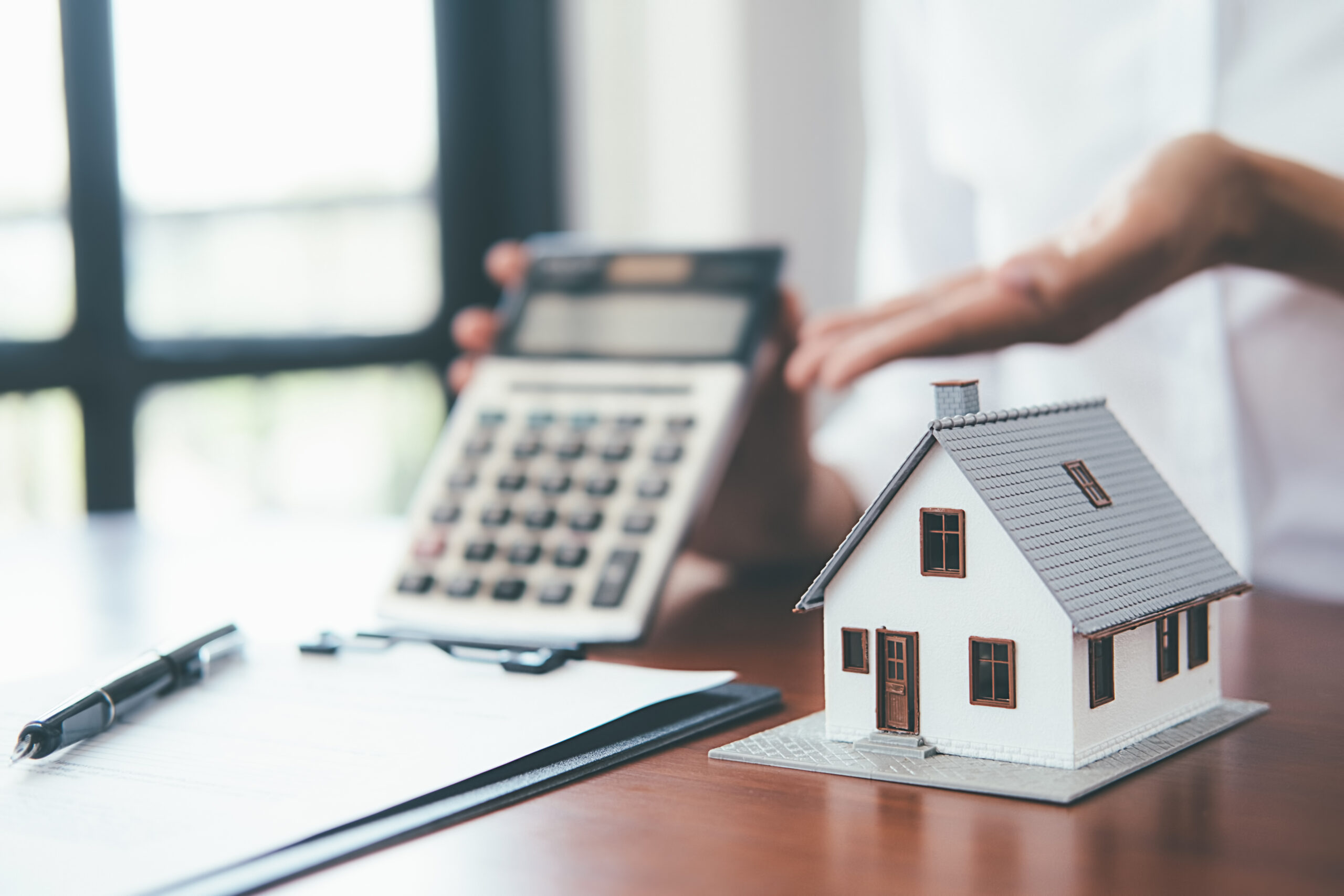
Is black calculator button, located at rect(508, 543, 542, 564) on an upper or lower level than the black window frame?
lower

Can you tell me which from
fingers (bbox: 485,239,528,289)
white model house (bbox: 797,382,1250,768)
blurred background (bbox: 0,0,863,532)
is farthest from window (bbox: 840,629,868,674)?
blurred background (bbox: 0,0,863,532)

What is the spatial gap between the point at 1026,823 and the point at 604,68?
1.52 m

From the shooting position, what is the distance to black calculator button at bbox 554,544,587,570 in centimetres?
58

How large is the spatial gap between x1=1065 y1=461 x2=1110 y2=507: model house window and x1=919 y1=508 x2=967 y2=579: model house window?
Result: 49 millimetres

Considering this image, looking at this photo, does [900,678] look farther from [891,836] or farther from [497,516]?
[497,516]

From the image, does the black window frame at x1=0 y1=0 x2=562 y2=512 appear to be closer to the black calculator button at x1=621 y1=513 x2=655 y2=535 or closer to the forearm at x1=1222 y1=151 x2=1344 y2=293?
the black calculator button at x1=621 y1=513 x2=655 y2=535

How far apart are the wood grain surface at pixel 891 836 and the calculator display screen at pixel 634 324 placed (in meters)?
0.30

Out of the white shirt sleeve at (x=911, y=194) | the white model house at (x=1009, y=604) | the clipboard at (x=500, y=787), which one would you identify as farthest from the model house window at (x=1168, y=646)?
the white shirt sleeve at (x=911, y=194)

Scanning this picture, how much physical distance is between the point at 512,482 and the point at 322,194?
1275 millimetres

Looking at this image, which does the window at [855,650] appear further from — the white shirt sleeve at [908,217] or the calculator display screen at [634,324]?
the white shirt sleeve at [908,217]

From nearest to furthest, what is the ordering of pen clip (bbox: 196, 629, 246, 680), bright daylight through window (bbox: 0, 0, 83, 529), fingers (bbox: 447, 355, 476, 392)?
pen clip (bbox: 196, 629, 246, 680) → fingers (bbox: 447, 355, 476, 392) → bright daylight through window (bbox: 0, 0, 83, 529)

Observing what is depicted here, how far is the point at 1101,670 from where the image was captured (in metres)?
0.35

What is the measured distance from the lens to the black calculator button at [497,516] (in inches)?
24.3

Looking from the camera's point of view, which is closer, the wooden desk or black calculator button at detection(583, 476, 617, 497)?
the wooden desk
